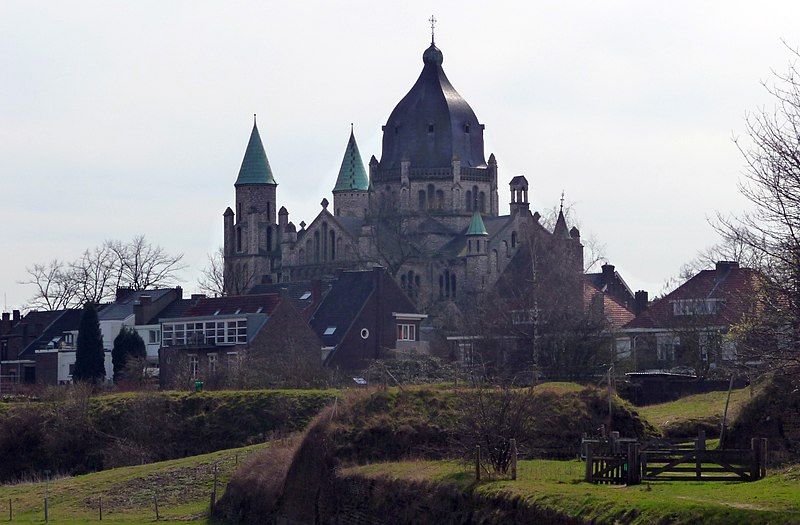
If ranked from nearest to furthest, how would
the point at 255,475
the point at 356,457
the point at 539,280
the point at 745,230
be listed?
the point at 745,230 → the point at 356,457 → the point at 255,475 → the point at 539,280

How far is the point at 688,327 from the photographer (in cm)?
7438

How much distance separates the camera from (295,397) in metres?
66.5

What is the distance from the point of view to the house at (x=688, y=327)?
7056 centimetres

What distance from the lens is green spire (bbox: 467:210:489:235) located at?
144 metres

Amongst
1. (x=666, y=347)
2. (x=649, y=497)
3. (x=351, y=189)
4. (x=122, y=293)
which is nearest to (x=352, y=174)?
(x=351, y=189)

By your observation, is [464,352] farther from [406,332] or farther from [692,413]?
[692,413]

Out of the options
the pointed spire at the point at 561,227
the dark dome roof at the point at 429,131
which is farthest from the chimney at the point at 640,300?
the dark dome roof at the point at 429,131

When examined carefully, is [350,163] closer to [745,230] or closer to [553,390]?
[553,390]

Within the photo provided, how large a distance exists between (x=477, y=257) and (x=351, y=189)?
21.8 m

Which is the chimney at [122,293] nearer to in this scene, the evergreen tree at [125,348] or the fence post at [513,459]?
the evergreen tree at [125,348]

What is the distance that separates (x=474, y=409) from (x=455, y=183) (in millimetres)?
114225

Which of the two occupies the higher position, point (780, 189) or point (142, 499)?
point (780, 189)

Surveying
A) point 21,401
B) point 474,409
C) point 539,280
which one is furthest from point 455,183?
point 474,409

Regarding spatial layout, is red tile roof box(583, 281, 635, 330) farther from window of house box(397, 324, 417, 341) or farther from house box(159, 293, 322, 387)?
house box(159, 293, 322, 387)
